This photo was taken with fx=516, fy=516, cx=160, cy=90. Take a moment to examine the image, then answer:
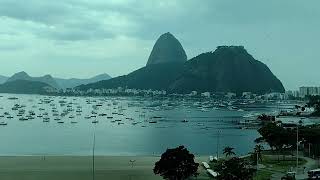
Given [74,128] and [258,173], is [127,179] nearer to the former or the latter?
[258,173]

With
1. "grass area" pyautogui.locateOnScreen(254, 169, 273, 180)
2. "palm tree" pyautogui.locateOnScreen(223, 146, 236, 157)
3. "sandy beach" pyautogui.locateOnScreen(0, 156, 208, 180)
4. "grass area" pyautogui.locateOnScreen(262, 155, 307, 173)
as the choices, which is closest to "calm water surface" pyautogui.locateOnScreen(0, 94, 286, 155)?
"palm tree" pyautogui.locateOnScreen(223, 146, 236, 157)

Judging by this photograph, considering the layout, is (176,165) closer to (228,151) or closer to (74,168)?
(74,168)

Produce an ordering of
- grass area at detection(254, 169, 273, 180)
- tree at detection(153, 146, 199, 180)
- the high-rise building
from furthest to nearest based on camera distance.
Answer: the high-rise building, grass area at detection(254, 169, 273, 180), tree at detection(153, 146, 199, 180)

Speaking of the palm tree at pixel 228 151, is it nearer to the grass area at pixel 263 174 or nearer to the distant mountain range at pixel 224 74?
the grass area at pixel 263 174

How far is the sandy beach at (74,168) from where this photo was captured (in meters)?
28.2

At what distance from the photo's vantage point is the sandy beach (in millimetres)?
28203

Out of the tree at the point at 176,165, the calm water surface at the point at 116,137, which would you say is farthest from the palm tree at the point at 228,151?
the tree at the point at 176,165

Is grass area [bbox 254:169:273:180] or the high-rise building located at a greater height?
the high-rise building

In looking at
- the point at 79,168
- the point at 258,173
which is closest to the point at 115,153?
the point at 79,168

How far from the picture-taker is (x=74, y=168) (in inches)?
1268

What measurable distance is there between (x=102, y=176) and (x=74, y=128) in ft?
139

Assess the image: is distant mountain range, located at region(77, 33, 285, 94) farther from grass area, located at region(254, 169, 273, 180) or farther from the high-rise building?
grass area, located at region(254, 169, 273, 180)

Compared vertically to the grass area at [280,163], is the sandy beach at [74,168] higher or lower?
lower

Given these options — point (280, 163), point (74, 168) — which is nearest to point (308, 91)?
point (280, 163)
